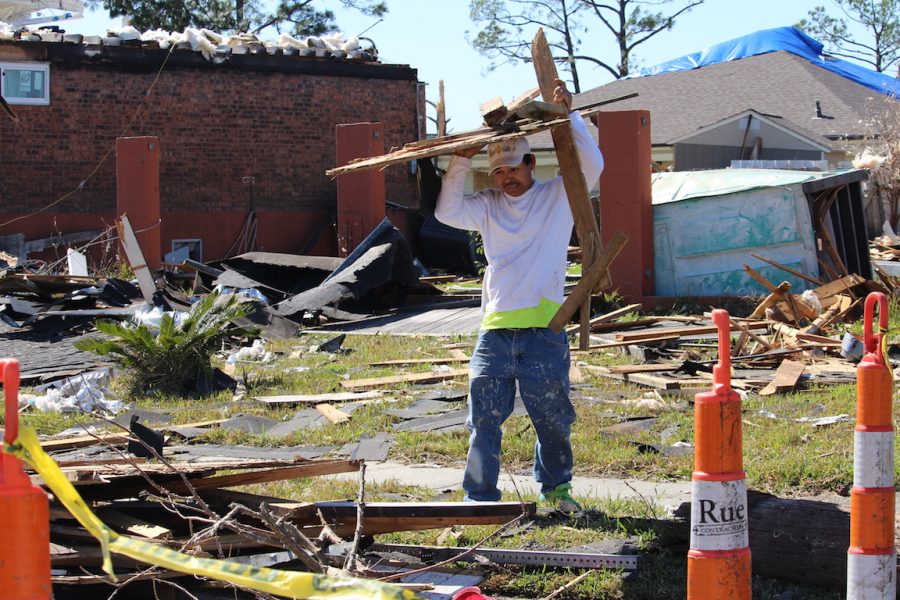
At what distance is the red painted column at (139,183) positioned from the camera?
19406 mm

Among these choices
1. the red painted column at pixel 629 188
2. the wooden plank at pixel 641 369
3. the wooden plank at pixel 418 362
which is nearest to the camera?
the wooden plank at pixel 641 369

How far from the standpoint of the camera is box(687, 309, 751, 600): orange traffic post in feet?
11.6

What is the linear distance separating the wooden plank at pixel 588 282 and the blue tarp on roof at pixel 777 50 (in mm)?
31241

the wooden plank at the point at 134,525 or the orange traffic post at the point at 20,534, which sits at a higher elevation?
the orange traffic post at the point at 20,534

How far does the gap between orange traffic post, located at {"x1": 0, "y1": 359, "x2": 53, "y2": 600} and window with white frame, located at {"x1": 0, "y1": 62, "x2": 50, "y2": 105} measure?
928 inches

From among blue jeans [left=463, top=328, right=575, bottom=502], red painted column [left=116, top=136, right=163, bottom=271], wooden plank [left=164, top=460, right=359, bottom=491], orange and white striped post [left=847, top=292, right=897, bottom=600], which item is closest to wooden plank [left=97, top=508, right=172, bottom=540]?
wooden plank [left=164, top=460, right=359, bottom=491]

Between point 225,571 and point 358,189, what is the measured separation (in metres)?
18.5

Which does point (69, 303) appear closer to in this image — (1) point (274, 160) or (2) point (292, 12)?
(1) point (274, 160)

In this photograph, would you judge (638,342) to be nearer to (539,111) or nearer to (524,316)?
(524,316)

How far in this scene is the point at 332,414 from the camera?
30.4ft

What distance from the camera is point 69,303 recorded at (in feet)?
51.3

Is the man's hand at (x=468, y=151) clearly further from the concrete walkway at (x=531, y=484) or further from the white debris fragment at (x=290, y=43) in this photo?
the white debris fragment at (x=290, y=43)

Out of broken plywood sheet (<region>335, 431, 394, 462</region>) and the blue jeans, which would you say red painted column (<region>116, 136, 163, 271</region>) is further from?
the blue jeans

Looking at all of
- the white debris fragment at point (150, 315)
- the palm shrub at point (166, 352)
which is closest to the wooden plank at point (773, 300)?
the palm shrub at point (166, 352)
